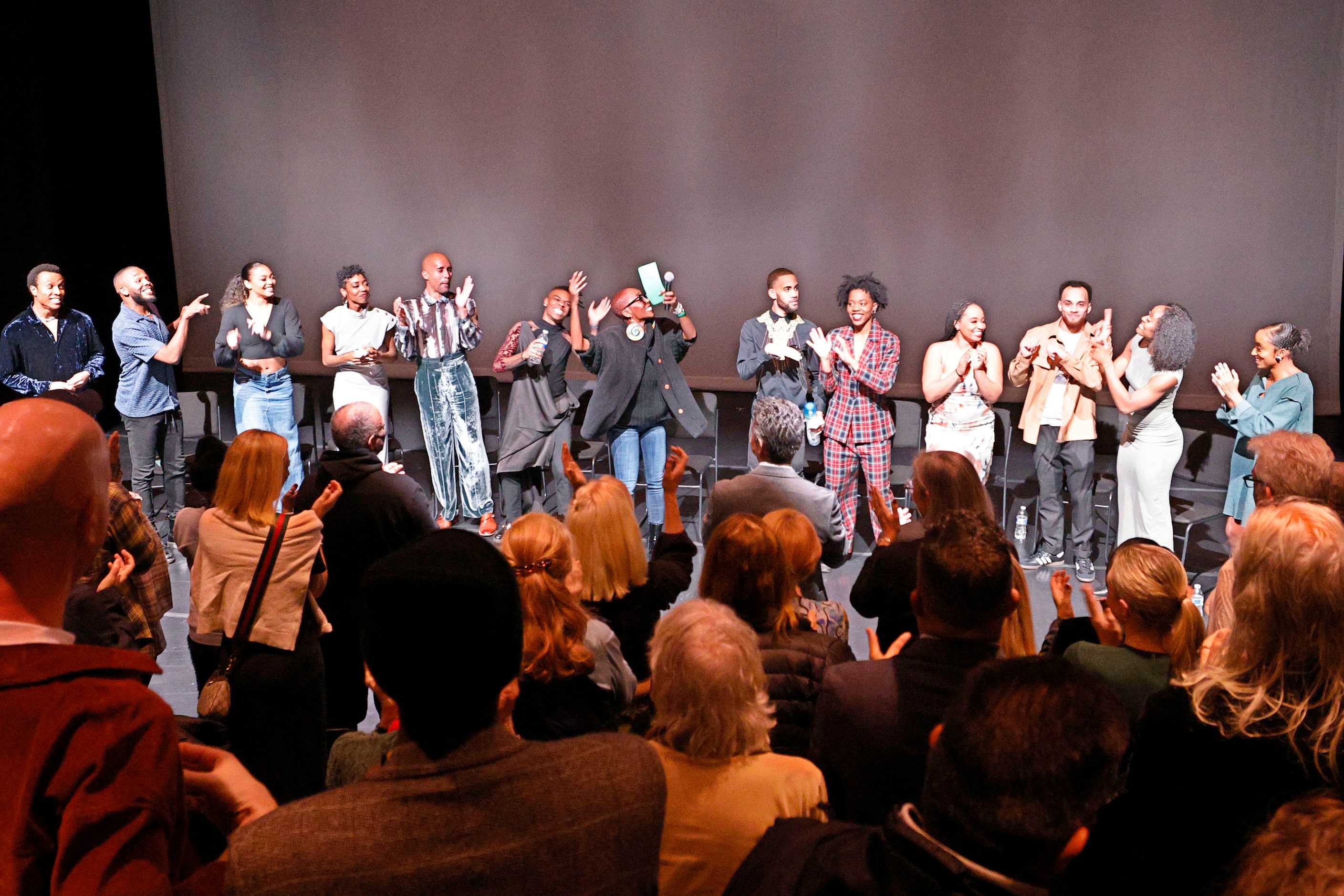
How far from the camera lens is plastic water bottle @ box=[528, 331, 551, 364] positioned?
5.88 metres

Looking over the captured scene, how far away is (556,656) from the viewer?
2.17 meters

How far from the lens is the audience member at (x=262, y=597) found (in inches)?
105

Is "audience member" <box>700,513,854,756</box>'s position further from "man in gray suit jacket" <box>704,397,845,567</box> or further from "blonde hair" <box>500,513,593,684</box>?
"man in gray suit jacket" <box>704,397,845,567</box>

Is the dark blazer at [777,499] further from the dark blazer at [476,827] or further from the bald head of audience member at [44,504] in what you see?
the bald head of audience member at [44,504]

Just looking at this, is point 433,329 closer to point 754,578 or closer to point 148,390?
point 148,390

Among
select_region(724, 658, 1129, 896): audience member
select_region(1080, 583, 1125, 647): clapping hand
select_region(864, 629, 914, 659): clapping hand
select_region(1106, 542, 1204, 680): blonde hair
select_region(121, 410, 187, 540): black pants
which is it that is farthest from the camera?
select_region(121, 410, 187, 540): black pants

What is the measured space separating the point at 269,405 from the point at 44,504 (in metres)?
5.45

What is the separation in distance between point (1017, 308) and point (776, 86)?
7.88ft

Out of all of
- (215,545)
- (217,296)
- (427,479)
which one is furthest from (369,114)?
(215,545)

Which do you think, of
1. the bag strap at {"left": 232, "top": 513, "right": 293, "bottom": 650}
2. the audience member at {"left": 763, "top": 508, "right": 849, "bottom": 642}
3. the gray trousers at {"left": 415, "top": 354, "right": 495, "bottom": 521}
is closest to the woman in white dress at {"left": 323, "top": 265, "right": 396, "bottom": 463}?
the gray trousers at {"left": 415, "top": 354, "right": 495, "bottom": 521}

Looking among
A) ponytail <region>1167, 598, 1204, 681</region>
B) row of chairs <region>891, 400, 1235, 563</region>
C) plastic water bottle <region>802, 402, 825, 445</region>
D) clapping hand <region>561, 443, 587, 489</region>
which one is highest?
clapping hand <region>561, 443, 587, 489</region>

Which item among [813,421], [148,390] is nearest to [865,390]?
[813,421]

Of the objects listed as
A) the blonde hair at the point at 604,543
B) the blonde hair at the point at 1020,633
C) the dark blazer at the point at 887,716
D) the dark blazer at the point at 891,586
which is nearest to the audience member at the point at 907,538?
the dark blazer at the point at 891,586

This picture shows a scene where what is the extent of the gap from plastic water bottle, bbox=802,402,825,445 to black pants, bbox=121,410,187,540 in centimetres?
376
